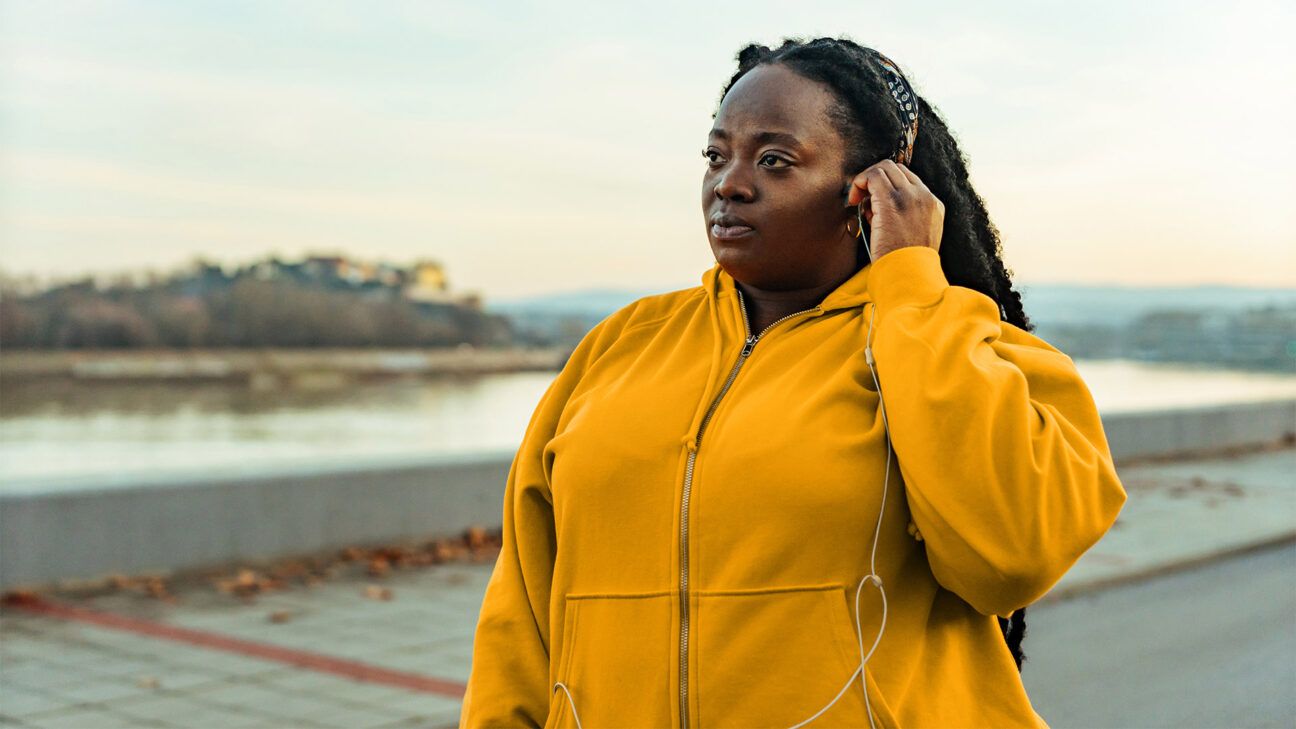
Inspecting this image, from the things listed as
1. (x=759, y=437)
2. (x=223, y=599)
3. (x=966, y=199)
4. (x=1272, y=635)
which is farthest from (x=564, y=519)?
(x=1272, y=635)

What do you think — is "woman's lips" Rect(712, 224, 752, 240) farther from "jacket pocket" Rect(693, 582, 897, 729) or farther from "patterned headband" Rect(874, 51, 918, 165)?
"jacket pocket" Rect(693, 582, 897, 729)

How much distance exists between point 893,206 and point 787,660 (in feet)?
2.27

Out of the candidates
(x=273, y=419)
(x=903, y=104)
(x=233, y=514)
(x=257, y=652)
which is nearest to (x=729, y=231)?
(x=903, y=104)

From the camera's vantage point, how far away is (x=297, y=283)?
67.5ft

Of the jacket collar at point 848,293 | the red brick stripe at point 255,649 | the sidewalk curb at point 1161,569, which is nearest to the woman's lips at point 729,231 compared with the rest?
the jacket collar at point 848,293

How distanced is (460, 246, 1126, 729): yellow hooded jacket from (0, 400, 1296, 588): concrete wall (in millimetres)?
6060

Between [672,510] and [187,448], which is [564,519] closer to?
[672,510]

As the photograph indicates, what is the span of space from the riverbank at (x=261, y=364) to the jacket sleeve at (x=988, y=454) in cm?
1109

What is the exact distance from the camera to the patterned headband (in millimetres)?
2182

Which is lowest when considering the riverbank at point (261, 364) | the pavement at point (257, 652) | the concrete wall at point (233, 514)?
the pavement at point (257, 652)

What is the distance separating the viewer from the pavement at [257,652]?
18.0 feet

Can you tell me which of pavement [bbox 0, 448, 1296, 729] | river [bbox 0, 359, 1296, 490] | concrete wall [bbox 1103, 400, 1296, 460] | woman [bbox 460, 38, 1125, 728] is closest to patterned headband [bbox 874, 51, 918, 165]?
woman [bbox 460, 38, 1125, 728]

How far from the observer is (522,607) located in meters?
2.22

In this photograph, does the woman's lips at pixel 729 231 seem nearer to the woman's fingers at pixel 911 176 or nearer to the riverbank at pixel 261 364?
the woman's fingers at pixel 911 176
